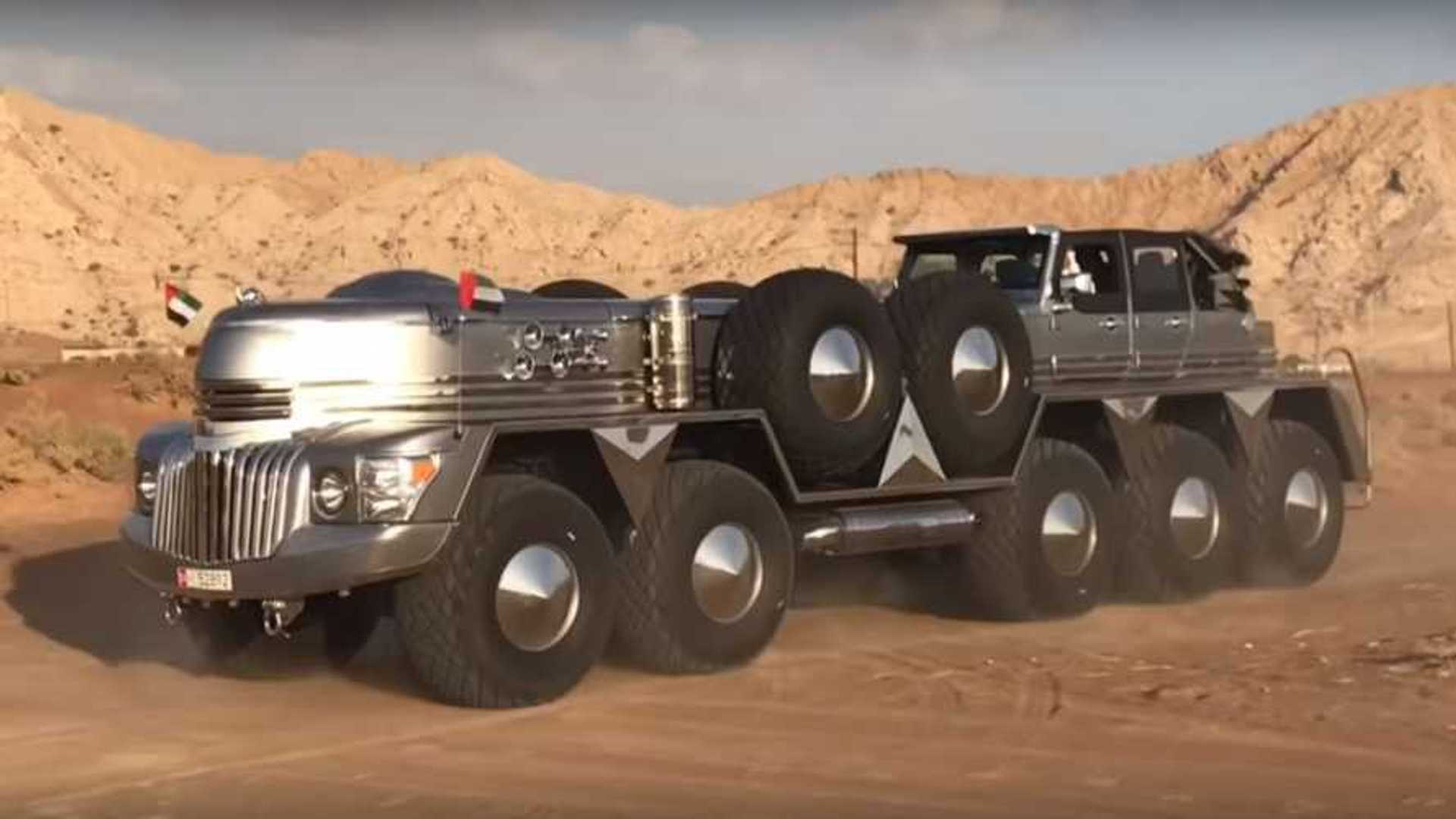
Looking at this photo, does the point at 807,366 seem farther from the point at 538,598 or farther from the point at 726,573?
the point at 538,598

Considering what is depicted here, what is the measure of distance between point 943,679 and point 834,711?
1059 mm

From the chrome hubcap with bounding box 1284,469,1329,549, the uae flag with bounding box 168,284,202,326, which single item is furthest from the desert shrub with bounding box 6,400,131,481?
the chrome hubcap with bounding box 1284,469,1329,549

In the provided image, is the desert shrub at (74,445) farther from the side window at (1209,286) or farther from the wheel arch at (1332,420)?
the wheel arch at (1332,420)

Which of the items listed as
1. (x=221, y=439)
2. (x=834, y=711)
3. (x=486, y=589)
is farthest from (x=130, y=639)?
(x=834, y=711)

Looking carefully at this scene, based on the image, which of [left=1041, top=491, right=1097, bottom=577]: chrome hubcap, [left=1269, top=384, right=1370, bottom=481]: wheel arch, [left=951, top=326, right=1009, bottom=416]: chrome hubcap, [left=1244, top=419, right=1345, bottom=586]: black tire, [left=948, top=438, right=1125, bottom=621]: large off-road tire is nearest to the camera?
[left=951, top=326, right=1009, bottom=416]: chrome hubcap

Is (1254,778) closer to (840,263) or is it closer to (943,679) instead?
(943,679)

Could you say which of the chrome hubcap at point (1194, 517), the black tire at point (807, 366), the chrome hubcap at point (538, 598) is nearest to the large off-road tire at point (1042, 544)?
the chrome hubcap at point (1194, 517)

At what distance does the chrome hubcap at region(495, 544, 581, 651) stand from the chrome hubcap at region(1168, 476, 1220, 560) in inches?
214

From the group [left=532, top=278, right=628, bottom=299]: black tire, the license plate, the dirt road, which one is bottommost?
the dirt road

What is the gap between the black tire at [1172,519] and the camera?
13.8 metres

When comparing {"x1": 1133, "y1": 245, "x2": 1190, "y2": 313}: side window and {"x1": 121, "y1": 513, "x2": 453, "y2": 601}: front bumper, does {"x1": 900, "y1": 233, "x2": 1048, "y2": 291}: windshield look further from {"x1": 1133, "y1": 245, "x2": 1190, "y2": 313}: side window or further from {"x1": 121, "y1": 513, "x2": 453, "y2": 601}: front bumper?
{"x1": 121, "y1": 513, "x2": 453, "y2": 601}: front bumper

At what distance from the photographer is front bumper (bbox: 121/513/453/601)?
9383mm

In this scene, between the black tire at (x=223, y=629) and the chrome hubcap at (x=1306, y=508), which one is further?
the chrome hubcap at (x=1306, y=508)

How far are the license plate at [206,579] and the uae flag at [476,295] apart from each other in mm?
Answer: 1732
